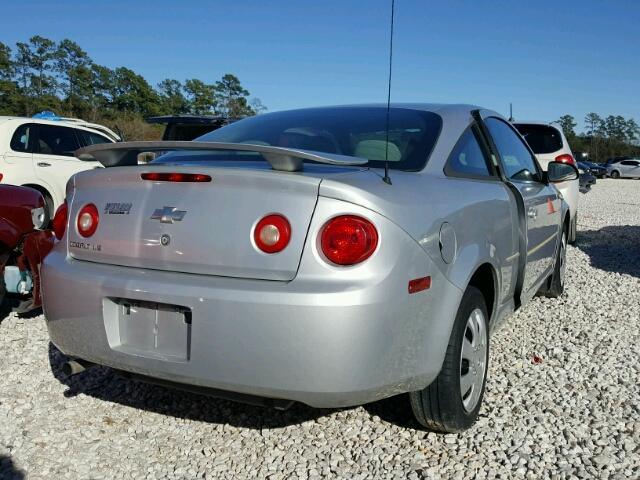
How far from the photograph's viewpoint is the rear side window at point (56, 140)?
835 centimetres

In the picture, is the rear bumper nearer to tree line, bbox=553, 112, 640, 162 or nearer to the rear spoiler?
the rear spoiler

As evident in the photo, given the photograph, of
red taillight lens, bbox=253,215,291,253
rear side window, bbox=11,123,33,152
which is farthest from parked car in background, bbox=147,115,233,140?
red taillight lens, bbox=253,215,291,253

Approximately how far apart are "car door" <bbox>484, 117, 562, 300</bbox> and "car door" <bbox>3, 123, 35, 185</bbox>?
252 inches

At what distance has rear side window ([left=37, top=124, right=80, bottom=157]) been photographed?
27.4 feet

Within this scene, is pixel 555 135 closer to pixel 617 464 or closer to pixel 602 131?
pixel 617 464

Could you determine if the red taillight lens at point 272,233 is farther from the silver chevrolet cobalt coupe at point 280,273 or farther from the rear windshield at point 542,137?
the rear windshield at point 542,137

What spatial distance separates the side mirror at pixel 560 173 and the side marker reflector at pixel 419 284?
7.88 feet

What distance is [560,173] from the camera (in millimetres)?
4215

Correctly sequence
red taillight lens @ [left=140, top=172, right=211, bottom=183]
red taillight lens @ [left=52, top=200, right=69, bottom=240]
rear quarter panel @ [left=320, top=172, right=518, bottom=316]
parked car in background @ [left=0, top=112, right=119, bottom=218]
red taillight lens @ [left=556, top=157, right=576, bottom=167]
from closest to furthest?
rear quarter panel @ [left=320, top=172, right=518, bottom=316], red taillight lens @ [left=140, top=172, right=211, bottom=183], red taillight lens @ [left=52, top=200, right=69, bottom=240], red taillight lens @ [left=556, top=157, right=576, bottom=167], parked car in background @ [left=0, top=112, right=119, bottom=218]

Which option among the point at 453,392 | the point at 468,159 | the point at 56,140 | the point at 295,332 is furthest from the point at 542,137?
the point at 295,332

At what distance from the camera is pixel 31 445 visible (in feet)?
8.64

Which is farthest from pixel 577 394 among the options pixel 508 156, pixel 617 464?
pixel 508 156

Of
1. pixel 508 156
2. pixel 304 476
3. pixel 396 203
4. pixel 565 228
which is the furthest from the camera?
pixel 565 228

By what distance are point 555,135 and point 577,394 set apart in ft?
18.5
